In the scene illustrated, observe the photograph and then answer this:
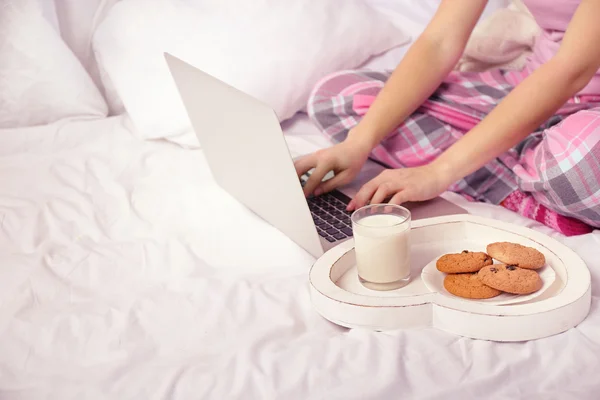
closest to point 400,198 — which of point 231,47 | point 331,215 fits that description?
point 331,215

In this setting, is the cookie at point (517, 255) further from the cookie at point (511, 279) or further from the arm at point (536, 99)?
the arm at point (536, 99)

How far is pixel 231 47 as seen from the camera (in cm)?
178

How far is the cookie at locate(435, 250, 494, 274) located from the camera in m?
0.97

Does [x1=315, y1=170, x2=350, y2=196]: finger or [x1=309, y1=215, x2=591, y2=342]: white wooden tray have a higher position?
[x1=309, y1=215, x2=591, y2=342]: white wooden tray

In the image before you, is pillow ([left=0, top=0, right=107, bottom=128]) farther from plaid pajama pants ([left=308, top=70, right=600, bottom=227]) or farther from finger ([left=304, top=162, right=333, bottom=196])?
finger ([left=304, top=162, right=333, bottom=196])

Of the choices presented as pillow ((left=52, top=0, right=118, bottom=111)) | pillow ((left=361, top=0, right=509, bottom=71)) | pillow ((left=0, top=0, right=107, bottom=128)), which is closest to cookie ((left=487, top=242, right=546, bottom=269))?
pillow ((left=361, top=0, right=509, bottom=71))

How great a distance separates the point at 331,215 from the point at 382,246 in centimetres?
31

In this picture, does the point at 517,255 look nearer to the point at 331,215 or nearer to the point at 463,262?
the point at 463,262

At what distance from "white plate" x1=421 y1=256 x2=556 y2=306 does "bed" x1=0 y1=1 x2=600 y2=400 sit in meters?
0.06

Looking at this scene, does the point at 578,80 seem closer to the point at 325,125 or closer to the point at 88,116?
the point at 325,125

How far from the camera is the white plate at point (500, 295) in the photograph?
3.01 ft

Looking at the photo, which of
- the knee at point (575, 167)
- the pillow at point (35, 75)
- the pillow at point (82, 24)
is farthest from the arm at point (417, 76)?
the pillow at point (82, 24)

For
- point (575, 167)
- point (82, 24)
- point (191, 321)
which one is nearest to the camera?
point (191, 321)

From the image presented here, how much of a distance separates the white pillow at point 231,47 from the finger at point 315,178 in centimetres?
48
